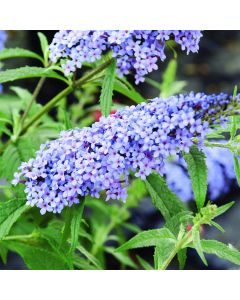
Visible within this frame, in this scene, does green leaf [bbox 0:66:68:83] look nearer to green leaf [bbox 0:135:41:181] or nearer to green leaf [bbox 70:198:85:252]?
green leaf [bbox 0:135:41:181]

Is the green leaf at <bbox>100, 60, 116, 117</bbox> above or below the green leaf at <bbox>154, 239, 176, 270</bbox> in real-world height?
above

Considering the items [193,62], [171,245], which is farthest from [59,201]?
[193,62]

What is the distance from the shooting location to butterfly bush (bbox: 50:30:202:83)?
65.1 inches

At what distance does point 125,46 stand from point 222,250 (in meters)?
0.56

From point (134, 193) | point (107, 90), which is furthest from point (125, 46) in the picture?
point (134, 193)

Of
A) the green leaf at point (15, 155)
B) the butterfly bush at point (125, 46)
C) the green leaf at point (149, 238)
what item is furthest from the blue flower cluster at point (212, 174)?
the green leaf at point (149, 238)

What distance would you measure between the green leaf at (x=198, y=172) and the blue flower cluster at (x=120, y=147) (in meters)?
0.07

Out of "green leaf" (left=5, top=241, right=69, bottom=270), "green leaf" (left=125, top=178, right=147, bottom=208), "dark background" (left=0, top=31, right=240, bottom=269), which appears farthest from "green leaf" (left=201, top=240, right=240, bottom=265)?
"dark background" (left=0, top=31, right=240, bottom=269)

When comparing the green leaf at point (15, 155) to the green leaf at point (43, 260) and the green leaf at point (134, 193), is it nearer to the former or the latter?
the green leaf at point (43, 260)

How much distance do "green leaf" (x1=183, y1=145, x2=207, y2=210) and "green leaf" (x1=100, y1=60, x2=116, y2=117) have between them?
253 millimetres

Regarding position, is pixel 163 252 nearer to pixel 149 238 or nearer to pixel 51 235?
pixel 149 238

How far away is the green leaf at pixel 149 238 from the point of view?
1.49 m

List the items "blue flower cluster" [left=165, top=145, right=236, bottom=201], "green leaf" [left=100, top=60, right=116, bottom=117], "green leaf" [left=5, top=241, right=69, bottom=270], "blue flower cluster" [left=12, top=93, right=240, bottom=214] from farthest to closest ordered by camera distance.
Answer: "blue flower cluster" [left=165, top=145, right=236, bottom=201] < "green leaf" [left=5, top=241, right=69, bottom=270] < "green leaf" [left=100, top=60, right=116, bottom=117] < "blue flower cluster" [left=12, top=93, right=240, bottom=214]
